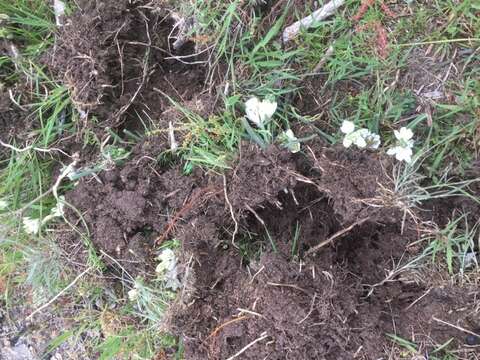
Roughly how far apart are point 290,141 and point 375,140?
0.98 ft

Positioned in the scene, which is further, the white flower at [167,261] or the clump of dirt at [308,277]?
the white flower at [167,261]

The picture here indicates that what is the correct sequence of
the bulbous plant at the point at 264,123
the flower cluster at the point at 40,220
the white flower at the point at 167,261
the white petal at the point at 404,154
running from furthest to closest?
the flower cluster at the point at 40,220 < the white flower at the point at 167,261 < the bulbous plant at the point at 264,123 < the white petal at the point at 404,154

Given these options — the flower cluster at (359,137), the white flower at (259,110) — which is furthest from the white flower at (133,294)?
the flower cluster at (359,137)

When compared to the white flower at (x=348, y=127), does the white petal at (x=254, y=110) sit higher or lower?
higher

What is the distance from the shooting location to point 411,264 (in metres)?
1.69

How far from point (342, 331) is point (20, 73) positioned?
164cm

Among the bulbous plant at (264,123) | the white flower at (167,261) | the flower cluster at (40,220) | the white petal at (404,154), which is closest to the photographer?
the white petal at (404,154)

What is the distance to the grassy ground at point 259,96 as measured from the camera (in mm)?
1698

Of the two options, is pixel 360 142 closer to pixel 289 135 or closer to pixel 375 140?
pixel 375 140

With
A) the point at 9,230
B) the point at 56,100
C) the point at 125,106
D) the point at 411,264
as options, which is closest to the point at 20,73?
the point at 56,100

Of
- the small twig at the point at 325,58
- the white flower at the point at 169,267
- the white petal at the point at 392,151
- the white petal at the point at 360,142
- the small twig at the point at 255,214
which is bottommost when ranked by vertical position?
the white flower at the point at 169,267

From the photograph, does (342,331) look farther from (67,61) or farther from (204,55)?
(67,61)

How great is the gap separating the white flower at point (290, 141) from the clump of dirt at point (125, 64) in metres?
0.34

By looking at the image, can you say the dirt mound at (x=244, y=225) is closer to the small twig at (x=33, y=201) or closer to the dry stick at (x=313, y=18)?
the small twig at (x=33, y=201)
